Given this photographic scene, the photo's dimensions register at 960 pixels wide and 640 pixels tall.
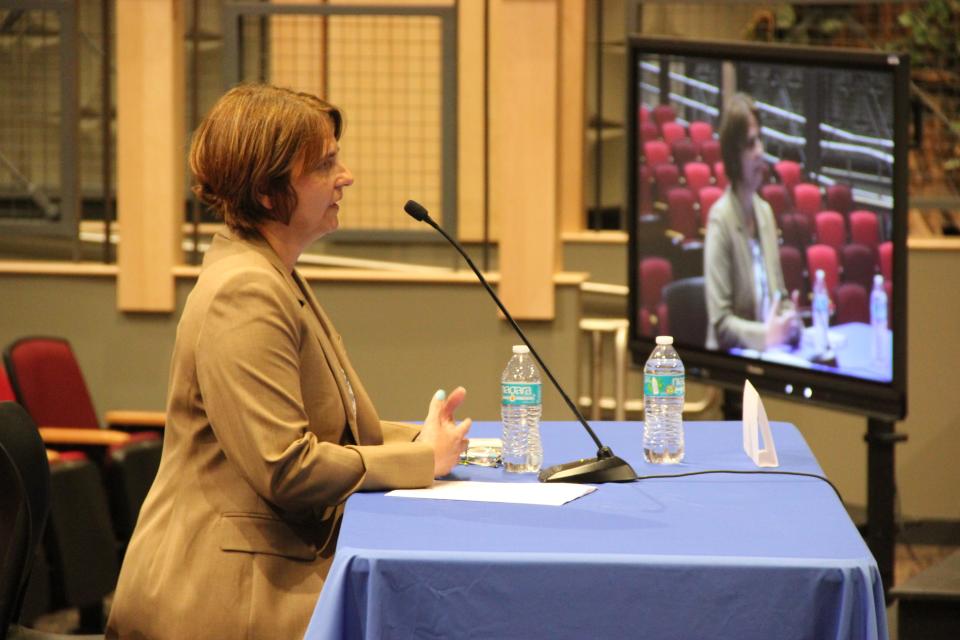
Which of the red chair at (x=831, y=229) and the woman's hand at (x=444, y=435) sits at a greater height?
the red chair at (x=831, y=229)

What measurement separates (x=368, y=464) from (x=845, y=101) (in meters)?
2.33

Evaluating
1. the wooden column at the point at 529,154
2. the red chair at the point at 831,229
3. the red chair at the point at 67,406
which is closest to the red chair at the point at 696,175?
the red chair at the point at 831,229

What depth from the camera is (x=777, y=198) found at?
417 cm

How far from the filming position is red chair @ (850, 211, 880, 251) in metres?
3.86

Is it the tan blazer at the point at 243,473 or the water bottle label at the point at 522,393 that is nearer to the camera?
the tan blazer at the point at 243,473

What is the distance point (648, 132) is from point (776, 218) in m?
0.65

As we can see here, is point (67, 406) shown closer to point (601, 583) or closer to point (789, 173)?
point (789, 173)

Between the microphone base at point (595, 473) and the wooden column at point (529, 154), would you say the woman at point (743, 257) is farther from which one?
the microphone base at point (595, 473)

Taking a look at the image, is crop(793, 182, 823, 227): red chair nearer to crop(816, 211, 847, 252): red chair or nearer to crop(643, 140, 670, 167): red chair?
crop(816, 211, 847, 252): red chair

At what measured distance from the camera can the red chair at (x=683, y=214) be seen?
4465 mm

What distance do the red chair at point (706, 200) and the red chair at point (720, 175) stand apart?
28 millimetres

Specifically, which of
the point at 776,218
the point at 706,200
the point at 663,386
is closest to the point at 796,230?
the point at 776,218

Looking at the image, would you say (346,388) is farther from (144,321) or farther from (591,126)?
(591,126)

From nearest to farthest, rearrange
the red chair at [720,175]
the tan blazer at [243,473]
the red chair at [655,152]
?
the tan blazer at [243,473], the red chair at [720,175], the red chair at [655,152]
